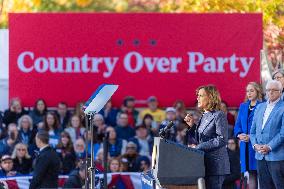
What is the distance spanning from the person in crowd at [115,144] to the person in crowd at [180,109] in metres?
1.27

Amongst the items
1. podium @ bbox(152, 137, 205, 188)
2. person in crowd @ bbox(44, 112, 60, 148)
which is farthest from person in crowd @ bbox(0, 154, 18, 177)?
podium @ bbox(152, 137, 205, 188)

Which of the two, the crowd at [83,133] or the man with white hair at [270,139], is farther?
the crowd at [83,133]

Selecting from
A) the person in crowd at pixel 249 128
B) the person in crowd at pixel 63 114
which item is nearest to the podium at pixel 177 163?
the person in crowd at pixel 249 128

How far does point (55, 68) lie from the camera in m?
22.9

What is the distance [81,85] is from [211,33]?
2.76 metres

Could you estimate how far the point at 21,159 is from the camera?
66.9 feet

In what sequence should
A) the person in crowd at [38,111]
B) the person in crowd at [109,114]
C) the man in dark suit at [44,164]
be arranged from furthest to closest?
the person in crowd at [109,114]
the person in crowd at [38,111]
the man in dark suit at [44,164]

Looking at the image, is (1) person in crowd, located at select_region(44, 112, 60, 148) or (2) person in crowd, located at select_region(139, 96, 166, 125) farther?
(2) person in crowd, located at select_region(139, 96, 166, 125)

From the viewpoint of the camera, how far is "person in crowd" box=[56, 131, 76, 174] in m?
20.6

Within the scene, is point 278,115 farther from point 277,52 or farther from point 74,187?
point 277,52

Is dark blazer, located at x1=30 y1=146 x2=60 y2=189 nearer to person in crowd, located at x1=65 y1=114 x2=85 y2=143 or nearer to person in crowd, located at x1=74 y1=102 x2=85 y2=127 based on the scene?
person in crowd, located at x1=65 y1=114 x2=85 y2=143

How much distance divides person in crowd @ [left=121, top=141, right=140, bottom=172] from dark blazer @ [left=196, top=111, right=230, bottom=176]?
651 cm

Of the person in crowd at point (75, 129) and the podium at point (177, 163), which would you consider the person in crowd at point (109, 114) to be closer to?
the person in crowd at point (75, 129)

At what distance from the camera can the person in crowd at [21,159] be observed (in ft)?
66.7
